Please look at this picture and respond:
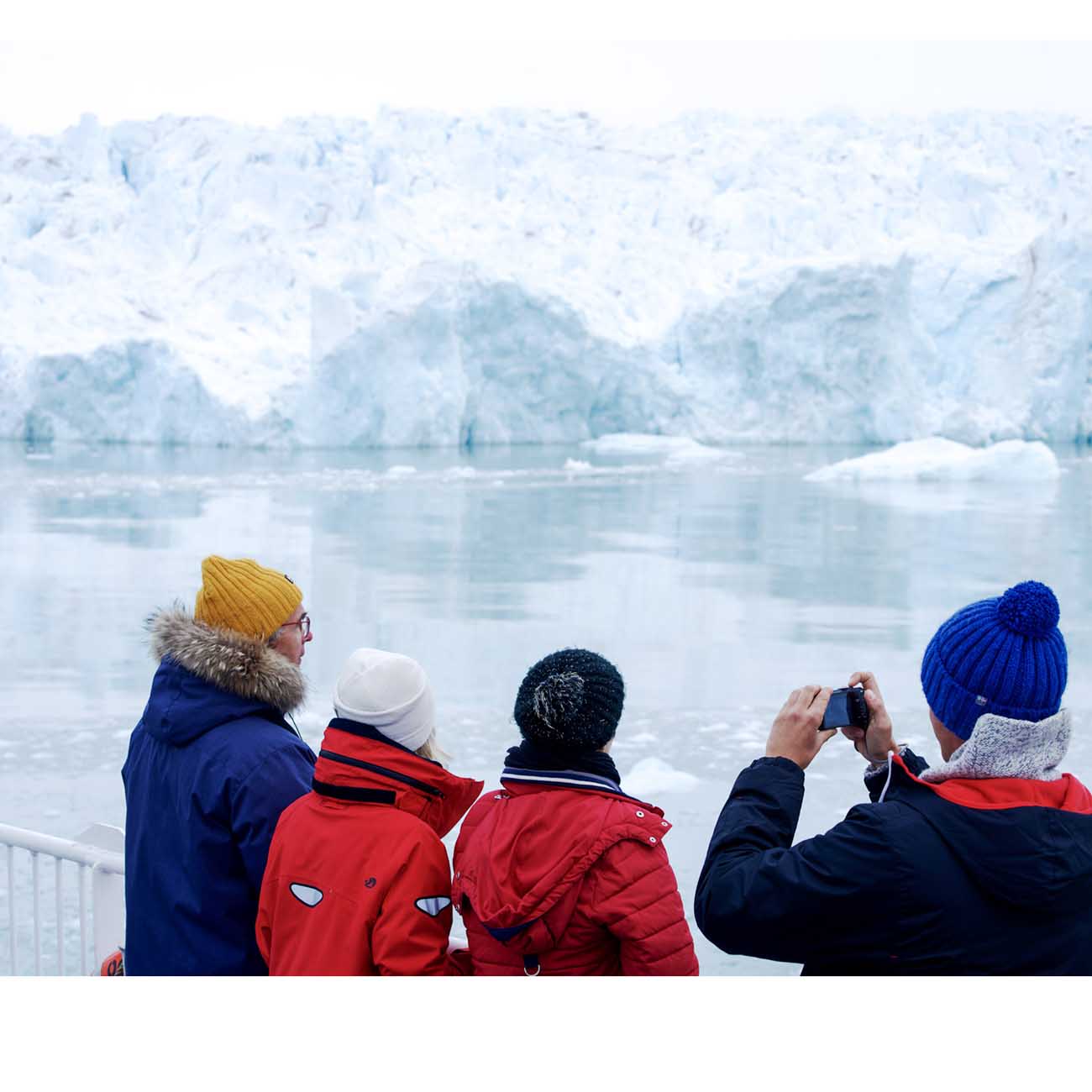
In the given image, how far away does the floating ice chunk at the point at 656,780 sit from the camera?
12.4 ft

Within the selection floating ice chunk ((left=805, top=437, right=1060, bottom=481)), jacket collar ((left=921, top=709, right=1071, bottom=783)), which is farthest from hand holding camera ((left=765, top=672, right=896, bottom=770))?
floating ice chunk ((left=805, top=437, right=1060, bottom=481))

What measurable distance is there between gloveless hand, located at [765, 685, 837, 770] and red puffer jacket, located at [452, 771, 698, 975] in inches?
5.6

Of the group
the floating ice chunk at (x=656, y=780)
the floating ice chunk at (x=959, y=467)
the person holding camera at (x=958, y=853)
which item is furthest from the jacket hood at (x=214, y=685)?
the floating ice chunk at (x=959, y=467)

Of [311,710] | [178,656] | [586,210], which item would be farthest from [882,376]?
[178,656]

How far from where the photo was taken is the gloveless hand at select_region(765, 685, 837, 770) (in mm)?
1187

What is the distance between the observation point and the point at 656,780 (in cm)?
388

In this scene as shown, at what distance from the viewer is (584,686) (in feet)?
4.07

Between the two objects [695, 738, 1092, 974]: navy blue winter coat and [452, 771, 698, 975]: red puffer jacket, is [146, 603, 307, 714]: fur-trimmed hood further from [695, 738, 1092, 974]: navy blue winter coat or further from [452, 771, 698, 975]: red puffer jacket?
[695, 738, 1092, 974]: navy blue winter coat

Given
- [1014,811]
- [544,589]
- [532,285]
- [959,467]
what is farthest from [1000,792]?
[532,285]

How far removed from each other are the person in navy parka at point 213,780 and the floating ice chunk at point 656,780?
238 cm

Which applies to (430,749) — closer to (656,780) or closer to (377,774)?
(377,774)

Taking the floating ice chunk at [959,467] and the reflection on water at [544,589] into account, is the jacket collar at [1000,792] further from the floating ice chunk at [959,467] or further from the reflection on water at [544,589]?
the floating ice chunk at [959,467]

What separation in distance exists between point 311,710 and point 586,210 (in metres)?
28.3

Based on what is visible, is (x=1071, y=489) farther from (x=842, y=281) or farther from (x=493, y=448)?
(x=493, y=448)
